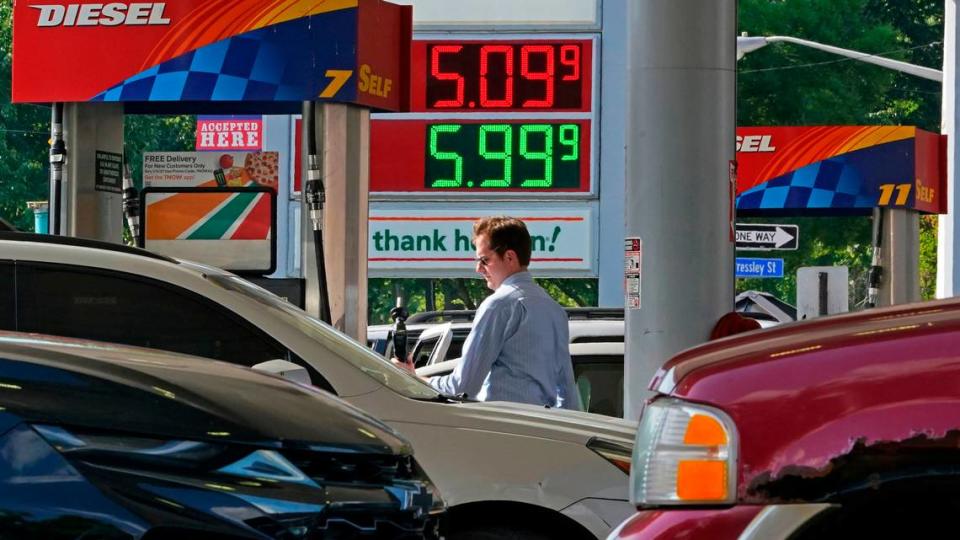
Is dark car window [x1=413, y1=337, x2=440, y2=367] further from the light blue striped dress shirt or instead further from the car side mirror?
the car side mirror

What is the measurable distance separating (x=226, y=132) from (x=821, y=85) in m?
16.8

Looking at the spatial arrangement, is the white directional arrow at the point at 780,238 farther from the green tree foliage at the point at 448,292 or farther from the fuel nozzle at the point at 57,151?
the green tree foliage at the point at 448,292

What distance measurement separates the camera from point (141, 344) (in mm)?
6316

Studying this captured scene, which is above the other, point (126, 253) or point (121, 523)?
point (126, 253)

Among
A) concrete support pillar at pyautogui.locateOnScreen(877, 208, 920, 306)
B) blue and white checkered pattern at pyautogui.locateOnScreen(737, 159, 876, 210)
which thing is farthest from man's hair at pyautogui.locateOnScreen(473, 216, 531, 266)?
concrete support pillar at pyautogui.locateOnScreen(877, 208, 920, 306)

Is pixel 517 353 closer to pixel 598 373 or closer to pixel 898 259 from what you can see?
pixel 598 373

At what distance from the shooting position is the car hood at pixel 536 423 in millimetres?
6430

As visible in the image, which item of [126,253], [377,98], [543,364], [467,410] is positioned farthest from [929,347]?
[377,98]

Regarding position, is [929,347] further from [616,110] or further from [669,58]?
[616,110]

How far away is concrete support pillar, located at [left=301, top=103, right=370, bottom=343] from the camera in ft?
34.8

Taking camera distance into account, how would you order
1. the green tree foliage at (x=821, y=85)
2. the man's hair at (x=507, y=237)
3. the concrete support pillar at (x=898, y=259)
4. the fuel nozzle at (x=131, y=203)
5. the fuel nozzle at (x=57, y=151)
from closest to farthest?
the man's hair at (x=507, y=237), the fuel nozzle at (x=57, y=151), the fuel nozzle at (x=131, y=203), the concrete support pillar at (x=898, y=259), the green tree foliage at (x=821, y=85)

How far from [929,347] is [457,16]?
21116mm

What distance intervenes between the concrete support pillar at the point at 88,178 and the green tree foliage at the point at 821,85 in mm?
38754

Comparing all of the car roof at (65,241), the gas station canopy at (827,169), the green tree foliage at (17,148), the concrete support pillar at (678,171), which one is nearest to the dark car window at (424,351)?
the concrete support pillar at (678,171)
